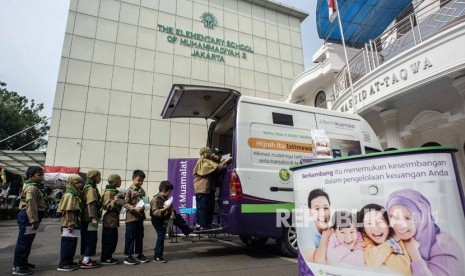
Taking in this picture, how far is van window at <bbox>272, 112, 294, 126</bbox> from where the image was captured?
561 cm

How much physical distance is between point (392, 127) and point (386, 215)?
8.87 meters

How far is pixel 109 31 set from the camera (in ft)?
66.5

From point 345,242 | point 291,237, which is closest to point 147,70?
point 291,237

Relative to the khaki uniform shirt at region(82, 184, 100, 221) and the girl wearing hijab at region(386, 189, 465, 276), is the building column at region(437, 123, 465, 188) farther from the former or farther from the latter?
the khaki uniform shirt at region(82, 184, 100, 221)

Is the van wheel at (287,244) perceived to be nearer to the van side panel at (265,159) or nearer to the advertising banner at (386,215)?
the van side panel at (265,159)

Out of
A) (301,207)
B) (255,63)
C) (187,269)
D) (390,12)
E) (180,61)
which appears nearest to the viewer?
(301,207)

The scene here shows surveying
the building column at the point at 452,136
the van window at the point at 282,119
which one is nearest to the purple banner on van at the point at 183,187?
the van window at the point at 282,119

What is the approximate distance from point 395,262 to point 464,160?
10.0 meters

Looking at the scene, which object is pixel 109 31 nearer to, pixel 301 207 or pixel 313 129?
pixel 313 129

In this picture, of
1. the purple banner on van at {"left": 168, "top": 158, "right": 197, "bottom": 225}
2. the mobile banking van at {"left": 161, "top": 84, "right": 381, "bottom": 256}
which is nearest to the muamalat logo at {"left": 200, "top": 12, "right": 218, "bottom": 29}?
the purple banner on van at {"left": 168, "top": 158, "right": 197, "bottom": 225}

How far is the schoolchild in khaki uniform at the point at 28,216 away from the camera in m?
4.60

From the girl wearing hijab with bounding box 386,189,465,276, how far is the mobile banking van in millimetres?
2536

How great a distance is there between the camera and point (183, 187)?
9438mm

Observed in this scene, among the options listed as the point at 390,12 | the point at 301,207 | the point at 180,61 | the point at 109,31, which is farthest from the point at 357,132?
the point at 109,31
